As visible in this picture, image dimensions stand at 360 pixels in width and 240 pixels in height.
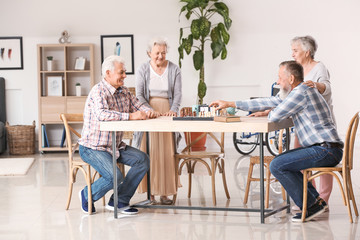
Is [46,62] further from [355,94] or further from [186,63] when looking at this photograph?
[355,94]

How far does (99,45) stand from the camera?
857 cm

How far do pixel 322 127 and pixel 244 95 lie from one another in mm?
A: 4629

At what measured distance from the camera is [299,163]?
393 cm

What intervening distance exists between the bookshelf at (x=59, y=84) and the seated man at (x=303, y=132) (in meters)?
4.81

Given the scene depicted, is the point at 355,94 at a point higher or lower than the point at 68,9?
lower

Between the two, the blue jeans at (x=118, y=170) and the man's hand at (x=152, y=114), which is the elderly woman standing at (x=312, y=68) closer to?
the man's hand at (x=152, y=114)

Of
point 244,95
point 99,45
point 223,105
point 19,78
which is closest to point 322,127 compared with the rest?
point 223,105

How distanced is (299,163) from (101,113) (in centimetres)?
147

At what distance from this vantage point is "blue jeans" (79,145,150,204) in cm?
427

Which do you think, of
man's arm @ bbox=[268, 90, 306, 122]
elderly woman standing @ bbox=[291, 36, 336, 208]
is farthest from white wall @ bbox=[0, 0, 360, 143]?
man's arm @ bbox=[268, 90, 306, 122]

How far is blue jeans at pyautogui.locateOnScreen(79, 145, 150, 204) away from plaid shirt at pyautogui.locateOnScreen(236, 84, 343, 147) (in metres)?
1.09

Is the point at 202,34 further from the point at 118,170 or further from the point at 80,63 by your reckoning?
the point at 118,170

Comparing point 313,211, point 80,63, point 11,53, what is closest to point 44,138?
point 80,63

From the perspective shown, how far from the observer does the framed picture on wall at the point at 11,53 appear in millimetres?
8594
